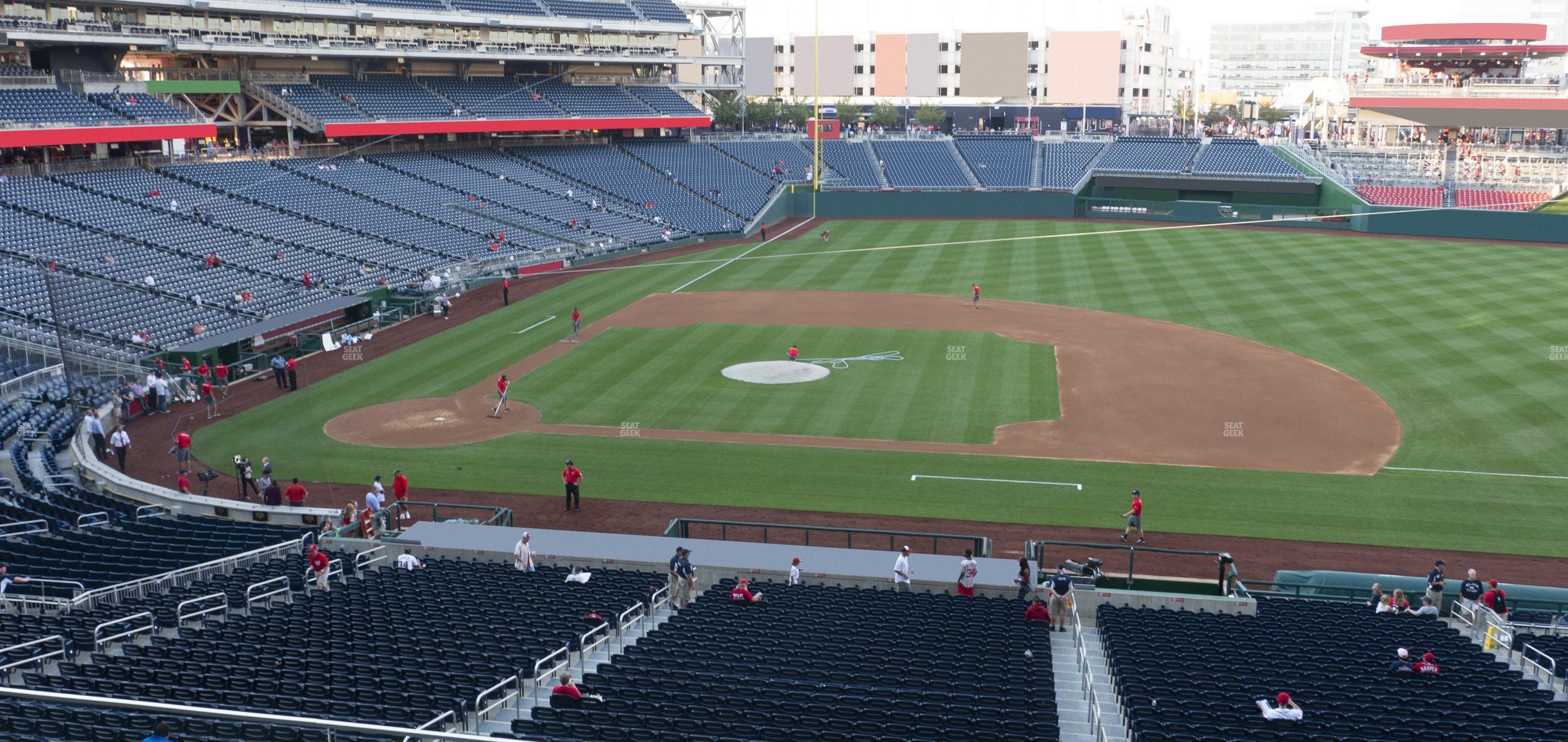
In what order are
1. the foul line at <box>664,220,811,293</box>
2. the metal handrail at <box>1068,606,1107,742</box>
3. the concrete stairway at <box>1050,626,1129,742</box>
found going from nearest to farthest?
the metal handrail at <box>1068,606,1107,742</box> → the concrete stairway at <box>1050,626,1129,742</box> → the foul line at <box>664,220,811,293</box>

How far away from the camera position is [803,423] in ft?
101

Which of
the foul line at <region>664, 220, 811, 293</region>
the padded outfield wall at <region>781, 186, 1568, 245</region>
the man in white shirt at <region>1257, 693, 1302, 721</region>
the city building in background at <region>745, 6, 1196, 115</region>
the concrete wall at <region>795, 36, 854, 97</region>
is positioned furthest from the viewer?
the concrete wall at <region>795, 36, 854, 97</region>

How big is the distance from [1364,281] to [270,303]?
45.2 meters

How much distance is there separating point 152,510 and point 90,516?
6.73 feet

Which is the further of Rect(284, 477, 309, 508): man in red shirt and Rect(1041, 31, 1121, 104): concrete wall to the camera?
Rect(1041, 31, 1121, 104): concrete wall

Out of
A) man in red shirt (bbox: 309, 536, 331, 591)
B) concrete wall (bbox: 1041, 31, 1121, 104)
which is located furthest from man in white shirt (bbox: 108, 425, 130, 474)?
concrete wall (bbox: 1041, 31, 1121, 104)

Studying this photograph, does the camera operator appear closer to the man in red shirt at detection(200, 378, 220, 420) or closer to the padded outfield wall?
the man in red shirt at detection(200, 378, 220, 420)

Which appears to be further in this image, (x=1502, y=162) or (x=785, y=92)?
(x=785, y=92)

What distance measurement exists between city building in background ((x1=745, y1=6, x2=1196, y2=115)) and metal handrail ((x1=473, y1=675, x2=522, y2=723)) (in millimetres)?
102038

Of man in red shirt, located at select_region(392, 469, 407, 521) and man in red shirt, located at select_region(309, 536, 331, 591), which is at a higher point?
man in red shirt, located at select_region(309, 536, 331, 591)

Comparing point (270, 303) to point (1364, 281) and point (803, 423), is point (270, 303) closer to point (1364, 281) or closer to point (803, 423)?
point (803, 423)

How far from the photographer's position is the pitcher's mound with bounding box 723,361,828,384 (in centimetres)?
3512

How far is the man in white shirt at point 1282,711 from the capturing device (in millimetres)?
11922

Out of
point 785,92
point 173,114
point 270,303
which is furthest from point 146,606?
point 785,92
